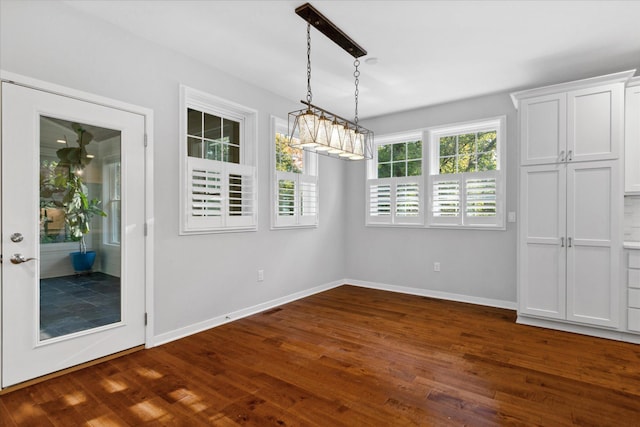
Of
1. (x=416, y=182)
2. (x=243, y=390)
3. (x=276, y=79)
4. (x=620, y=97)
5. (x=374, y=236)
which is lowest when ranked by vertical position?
(x=243, y=390)

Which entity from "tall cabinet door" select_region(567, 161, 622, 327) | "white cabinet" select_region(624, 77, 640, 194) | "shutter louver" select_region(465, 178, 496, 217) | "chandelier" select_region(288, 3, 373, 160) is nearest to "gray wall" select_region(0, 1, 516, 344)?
"shutter louver" select_region(465, 178, 496, 217)

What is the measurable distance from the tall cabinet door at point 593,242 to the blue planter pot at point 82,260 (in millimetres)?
4507

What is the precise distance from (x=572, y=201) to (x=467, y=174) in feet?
4.48

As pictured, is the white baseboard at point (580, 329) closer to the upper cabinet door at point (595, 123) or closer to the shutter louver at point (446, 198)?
the shutter louver at point (446, 198)

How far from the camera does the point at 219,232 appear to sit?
3.70 m

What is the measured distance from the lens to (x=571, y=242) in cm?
346

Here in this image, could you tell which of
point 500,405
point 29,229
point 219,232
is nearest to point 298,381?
point 500,405

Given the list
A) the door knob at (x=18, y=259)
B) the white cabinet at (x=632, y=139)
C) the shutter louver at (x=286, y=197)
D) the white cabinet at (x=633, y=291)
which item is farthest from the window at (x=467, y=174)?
the door knob at (x=18, y=259)

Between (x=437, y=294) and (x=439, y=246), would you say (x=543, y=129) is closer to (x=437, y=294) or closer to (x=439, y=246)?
(x=439, y=246)

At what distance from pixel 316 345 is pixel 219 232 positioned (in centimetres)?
159

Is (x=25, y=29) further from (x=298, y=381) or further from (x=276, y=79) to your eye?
(x=298, y=381)

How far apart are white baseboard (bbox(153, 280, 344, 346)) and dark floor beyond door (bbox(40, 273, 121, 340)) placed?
0.51 metres

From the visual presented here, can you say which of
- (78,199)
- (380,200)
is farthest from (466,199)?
(78,199)

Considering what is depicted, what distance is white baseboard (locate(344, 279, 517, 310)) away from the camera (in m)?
4.38
